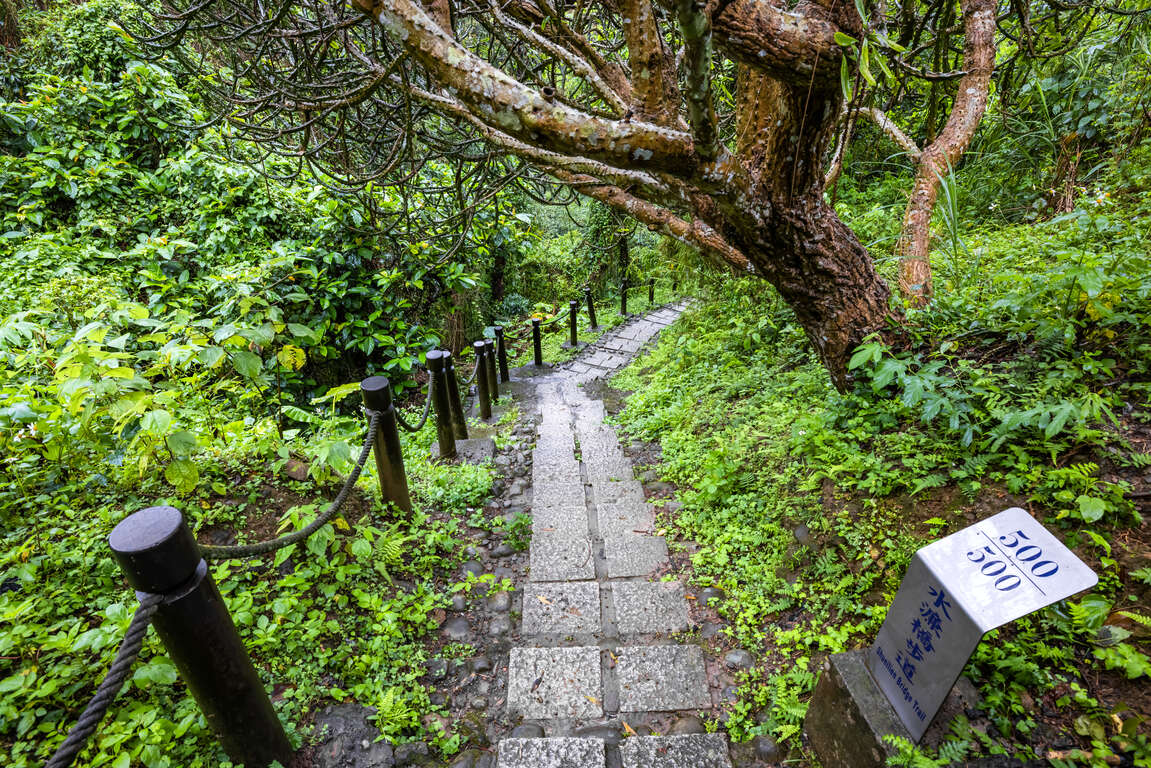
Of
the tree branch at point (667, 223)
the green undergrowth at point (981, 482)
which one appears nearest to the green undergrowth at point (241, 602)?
the green undergrowth at point (981, 482)

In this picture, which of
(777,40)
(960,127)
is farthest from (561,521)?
(960,127)

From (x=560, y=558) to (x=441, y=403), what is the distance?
1.89 metres

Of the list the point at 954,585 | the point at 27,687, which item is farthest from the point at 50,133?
the point at 954,585

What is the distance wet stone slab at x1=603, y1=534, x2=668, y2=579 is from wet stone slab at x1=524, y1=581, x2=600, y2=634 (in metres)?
0.24

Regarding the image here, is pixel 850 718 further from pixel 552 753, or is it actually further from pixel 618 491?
pixel 618 491

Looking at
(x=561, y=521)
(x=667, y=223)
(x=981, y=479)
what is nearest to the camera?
(x=981, y=479)

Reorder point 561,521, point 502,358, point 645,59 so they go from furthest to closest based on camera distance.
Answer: point 502,358 < point 561,521 < point 645,59

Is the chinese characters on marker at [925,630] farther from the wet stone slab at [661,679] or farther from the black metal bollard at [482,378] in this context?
the black metal bollard at [482,378]

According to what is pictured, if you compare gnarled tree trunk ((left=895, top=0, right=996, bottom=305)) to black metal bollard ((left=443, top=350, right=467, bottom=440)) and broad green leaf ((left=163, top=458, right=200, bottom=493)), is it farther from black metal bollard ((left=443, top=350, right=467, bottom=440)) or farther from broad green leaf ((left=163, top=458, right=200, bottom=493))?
broad green leaf ((left=163, top=458, right=200, bottom=493))

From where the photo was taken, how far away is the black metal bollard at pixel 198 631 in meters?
1.53

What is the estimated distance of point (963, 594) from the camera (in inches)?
57.7

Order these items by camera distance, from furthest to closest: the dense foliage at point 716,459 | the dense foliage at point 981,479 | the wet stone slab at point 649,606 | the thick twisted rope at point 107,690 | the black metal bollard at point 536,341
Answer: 1. the black metal bollard at point 536,341
2. the wet stone slab at point 649,606
3. the dense foliage at point 716,459
4. the dense foliage at point 981,479
5. the thick twisted rope at point 107,690

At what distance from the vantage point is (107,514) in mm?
2564

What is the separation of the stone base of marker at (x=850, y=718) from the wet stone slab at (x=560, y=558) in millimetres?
1610
